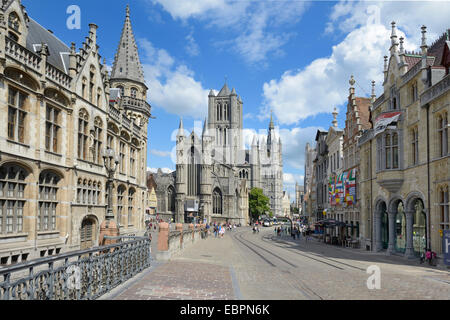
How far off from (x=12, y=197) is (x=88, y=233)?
27.7 ft

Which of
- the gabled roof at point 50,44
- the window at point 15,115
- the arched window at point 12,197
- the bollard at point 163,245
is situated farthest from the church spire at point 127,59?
the bollard at point 163,245

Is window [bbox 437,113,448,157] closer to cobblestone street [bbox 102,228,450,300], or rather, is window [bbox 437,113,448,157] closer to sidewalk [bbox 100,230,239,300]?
cobblestone street [bbox 102,228,450,300]

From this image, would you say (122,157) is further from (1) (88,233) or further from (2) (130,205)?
(1) (88,233)

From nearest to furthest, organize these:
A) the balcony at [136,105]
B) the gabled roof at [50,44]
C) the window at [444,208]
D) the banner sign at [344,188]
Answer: the window at [444,208] < the gabled roof at [50,44] < the banner sign at [344,188] < the balcony at [136,105]

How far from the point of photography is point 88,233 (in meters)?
24.9

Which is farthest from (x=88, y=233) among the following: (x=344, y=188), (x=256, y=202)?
(x=256, y=202)

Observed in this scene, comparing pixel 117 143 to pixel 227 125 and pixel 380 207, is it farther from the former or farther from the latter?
pixel 227 125

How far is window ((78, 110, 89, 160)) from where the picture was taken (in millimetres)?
23578

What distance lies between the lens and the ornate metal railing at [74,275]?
6023 millimetres

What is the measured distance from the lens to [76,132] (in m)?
22.6

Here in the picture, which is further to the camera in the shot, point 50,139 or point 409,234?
point 409,234

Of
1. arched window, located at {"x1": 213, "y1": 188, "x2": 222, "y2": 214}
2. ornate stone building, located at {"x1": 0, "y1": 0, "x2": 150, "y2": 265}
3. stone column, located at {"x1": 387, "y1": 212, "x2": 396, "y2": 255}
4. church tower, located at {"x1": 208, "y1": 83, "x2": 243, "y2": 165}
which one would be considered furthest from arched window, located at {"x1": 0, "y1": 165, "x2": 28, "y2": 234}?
church tower, located at {"x1": 208, "y1": 83, "x2": 243, "y2": 165}

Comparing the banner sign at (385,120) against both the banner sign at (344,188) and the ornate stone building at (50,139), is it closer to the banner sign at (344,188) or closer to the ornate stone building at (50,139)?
the banner sign at (344,188)

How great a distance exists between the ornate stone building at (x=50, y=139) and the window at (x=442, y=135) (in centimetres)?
1926
